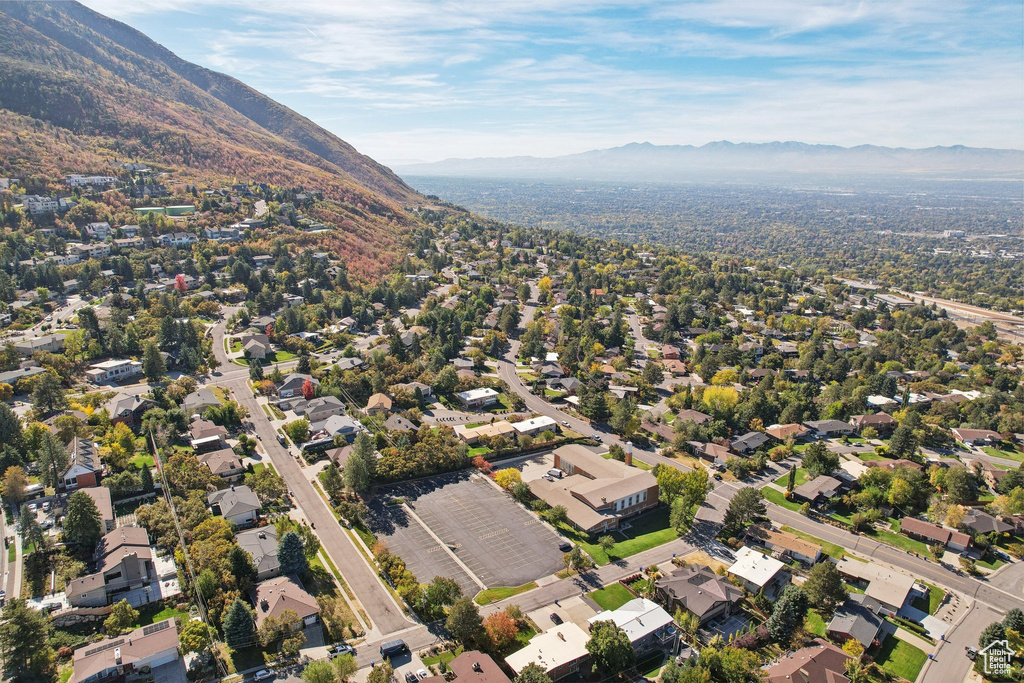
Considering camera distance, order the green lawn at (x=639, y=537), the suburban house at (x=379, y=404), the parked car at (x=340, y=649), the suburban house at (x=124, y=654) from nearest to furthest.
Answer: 1. the suburban house at (x=124, y=654)
2. the parked car at (x=340, y=649)
3. the green lawn at (x=639, y=537)
4. the suburban house at (x=379, y=404)

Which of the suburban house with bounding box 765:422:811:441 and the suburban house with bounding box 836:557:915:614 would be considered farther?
the suburban house with bounding box 765:422:811:441

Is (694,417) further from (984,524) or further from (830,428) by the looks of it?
(984,524)

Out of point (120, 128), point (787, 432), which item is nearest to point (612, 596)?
Result: point (787, 432)

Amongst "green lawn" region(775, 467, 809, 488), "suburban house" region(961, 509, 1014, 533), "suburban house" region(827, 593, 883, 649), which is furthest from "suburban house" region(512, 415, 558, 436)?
"suburban house" region(961, 509, 1014, 533)

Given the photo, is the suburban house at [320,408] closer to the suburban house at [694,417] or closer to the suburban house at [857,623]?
the suburban house at [694,417]

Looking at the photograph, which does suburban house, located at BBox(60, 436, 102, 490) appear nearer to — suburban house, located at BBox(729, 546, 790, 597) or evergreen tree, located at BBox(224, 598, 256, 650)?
evergreen tree, located at BBox(224, 598, 256, 650)

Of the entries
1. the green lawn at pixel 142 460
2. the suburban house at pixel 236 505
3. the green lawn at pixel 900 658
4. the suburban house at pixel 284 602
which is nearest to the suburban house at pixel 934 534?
the green lawn at pixel 900 658
